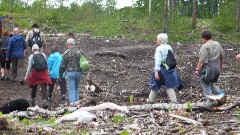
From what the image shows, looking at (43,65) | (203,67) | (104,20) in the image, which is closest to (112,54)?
(43,65)

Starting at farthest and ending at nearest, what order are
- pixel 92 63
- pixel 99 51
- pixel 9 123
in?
pixel 99 51 → pixel 92 63 → pixel 9 123

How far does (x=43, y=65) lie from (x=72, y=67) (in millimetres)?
691

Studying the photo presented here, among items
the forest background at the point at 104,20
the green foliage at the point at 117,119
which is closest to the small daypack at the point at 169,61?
the green foliage at the point at 117,119

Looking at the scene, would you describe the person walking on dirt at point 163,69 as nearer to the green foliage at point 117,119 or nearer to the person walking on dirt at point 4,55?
the green foliage at point 117,119

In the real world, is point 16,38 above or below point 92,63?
above

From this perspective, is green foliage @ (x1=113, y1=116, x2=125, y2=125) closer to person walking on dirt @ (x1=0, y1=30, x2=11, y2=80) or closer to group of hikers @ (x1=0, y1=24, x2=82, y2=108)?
group of hikers @ (x1=0, y1=24, x2=82, y2=108)

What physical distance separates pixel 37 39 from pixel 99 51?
20.9ft

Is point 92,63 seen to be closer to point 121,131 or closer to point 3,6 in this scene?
point 121,131

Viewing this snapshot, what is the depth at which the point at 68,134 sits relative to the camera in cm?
673

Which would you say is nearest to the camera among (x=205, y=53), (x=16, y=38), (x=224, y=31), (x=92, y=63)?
(x=205, y=53)

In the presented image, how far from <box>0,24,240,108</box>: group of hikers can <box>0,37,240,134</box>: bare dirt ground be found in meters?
0.68

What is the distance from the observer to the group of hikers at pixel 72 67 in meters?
9.73

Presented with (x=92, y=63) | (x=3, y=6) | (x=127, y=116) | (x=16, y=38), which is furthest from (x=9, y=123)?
(x=3, y=6)

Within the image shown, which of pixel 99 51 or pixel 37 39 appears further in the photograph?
pixel 99 51
